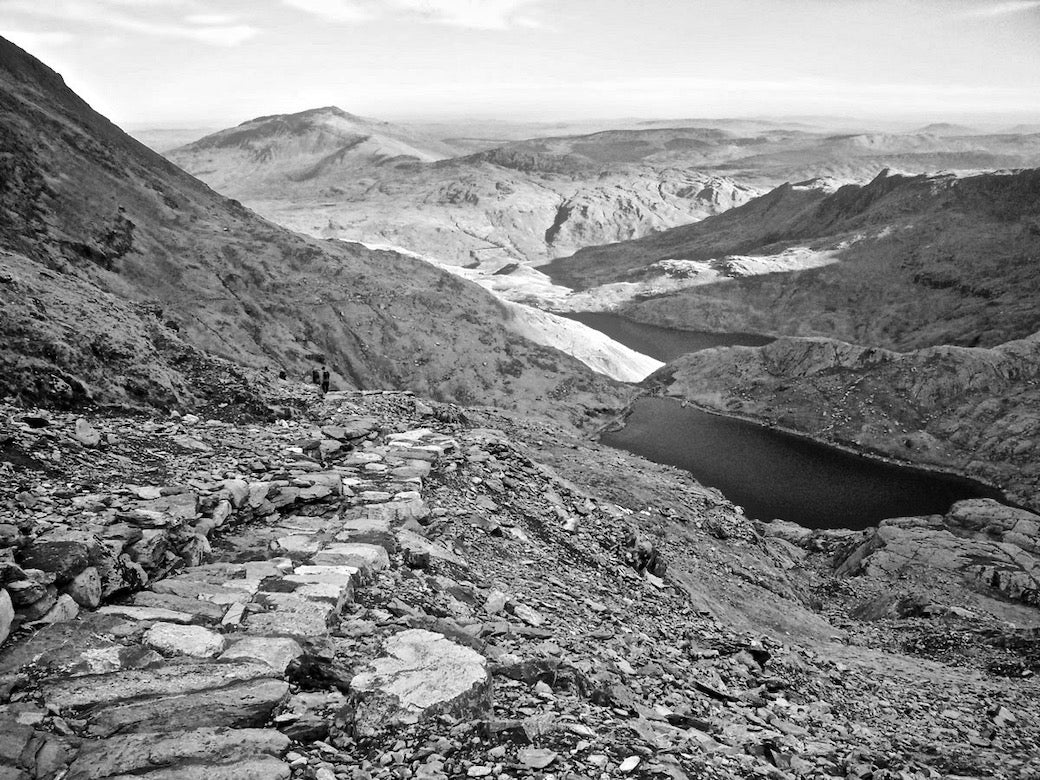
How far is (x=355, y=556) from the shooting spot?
45.7ft

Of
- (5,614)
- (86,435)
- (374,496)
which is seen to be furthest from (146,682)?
(86,435)

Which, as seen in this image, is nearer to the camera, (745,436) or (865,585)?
(865,585)

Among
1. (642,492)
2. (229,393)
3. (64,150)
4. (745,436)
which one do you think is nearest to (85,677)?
(229,393)

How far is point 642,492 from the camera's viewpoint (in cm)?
3838

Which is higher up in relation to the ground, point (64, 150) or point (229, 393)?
point (64, 150)

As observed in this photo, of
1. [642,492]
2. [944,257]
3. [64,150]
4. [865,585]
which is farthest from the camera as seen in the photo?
[944,257]

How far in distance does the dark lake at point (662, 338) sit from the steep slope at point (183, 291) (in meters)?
57.9

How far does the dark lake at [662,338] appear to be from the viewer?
525 feet

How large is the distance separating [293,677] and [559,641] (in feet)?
19.2

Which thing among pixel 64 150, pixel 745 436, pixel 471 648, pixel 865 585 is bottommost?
pixel 745 436

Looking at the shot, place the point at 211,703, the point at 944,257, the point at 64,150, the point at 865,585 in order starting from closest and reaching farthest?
the point at 211,703 → the point at 865,585 → the point at 64,150 → the point at 944,257

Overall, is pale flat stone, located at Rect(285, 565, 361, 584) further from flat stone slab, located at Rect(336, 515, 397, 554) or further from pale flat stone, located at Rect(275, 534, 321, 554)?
flat stone slab, located at Rect(336, 515, 397, 554)

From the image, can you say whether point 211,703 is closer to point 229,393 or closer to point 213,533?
point 213,533

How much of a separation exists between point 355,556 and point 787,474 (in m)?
75.9
